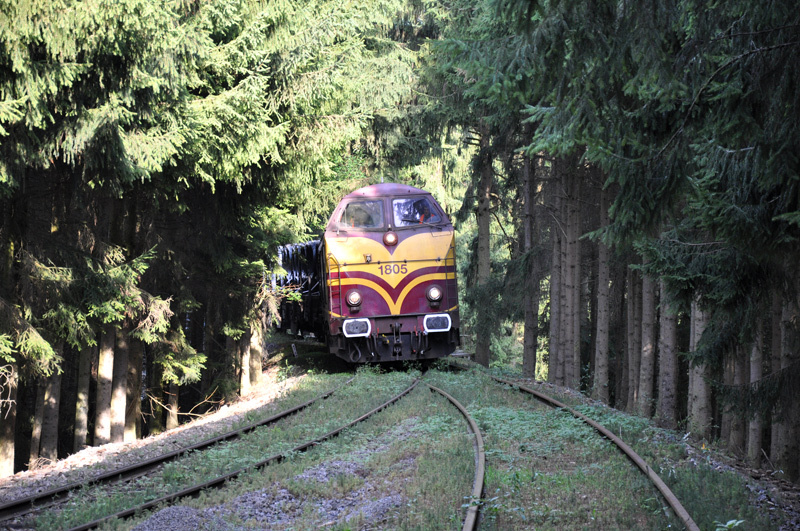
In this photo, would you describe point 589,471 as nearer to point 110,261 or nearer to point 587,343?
point 110,261

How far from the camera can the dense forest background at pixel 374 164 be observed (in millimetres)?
4824

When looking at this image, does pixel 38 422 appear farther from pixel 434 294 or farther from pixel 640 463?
pixel 640 463

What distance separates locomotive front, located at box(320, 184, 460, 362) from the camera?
44.7ft

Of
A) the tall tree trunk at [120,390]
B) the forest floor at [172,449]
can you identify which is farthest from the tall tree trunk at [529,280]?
the tall tree trunk at [120,390]

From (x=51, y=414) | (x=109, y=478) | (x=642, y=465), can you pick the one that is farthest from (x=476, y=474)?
(x=51, y=414)

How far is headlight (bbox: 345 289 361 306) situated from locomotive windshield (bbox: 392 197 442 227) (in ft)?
5.50

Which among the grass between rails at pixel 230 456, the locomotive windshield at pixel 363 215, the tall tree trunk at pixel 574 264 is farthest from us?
the tall tree trunk at pixel 574 264

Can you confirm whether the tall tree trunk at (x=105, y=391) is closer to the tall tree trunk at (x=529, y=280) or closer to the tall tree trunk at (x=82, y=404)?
the tall tree trunk at (x=82, y=404)

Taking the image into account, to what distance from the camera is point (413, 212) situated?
14141 mm

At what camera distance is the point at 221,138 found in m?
9.67

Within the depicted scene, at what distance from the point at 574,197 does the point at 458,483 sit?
1002cm

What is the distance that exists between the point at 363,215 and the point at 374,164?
6.63 metres

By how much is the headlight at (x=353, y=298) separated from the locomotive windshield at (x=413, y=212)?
1677 millimetres

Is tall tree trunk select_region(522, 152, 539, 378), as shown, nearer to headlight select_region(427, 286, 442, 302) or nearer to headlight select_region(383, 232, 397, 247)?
headlight select_region(427, 286, 442, 302)
